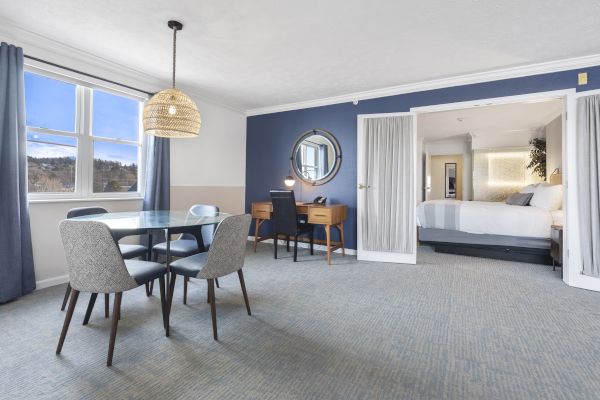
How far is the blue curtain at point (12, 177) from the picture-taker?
248 centimetres

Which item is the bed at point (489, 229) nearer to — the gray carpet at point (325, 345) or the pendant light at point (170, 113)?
the gray carpet at point (325, 345)

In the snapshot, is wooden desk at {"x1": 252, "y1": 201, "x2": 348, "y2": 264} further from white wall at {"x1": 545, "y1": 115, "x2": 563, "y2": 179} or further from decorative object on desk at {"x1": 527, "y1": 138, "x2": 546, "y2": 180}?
decorative object on desk at {"x1": 527, "y1": 138, "x2": 546, "y2": 180}

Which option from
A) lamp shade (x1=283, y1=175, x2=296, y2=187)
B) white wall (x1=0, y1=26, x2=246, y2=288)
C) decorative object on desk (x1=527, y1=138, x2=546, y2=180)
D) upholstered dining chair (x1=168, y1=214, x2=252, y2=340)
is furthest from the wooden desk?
decorative object on desk (x1=527, y1=138, x2=546, y2=180)

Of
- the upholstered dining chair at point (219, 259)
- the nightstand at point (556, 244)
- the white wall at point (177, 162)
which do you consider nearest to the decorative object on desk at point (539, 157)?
the nightstand at point (556, 244)

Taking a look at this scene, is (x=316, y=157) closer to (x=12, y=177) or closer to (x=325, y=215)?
(x=325, y=215)

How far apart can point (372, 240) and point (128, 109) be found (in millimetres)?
3664

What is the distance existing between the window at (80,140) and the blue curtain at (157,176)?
0.22 m

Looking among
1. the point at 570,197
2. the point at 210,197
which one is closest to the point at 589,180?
the point at 570,197

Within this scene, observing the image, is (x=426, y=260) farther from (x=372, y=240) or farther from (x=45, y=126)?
(x=45, y=126)

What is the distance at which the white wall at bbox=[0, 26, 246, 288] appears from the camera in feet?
9.32

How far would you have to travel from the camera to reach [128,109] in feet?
12.1

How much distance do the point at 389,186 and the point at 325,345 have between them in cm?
263

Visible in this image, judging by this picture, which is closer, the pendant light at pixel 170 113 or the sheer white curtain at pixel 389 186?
the pendant light at pixel 170 113

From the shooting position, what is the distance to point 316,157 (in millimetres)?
4770
